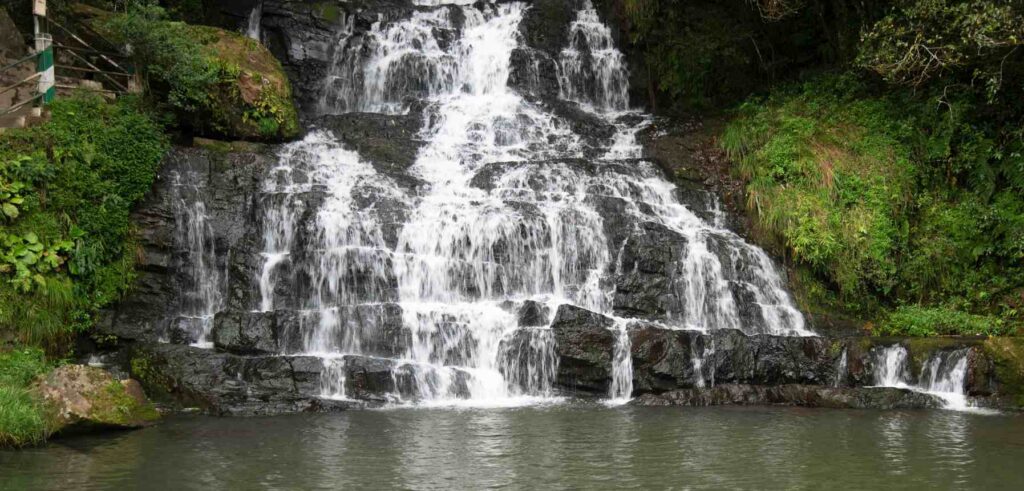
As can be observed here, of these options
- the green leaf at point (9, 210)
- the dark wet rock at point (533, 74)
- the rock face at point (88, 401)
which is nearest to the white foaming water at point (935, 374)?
the rock face at point (88, 401)

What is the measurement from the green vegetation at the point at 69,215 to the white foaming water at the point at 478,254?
2.54 metres

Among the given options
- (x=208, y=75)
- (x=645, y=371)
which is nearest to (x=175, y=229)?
(x=208, y=75)

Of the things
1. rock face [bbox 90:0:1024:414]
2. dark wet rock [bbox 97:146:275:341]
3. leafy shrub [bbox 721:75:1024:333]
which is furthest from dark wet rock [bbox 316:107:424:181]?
leafy shrub [bbox 721:75:1024:333]

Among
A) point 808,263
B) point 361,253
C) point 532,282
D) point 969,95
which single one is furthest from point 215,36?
point 969,95

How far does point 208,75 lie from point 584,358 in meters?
10.2

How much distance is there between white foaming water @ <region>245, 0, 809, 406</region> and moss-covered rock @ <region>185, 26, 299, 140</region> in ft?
2.66

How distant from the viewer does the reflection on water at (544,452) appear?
330 inches

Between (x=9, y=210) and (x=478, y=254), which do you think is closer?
(x=9, y=210)

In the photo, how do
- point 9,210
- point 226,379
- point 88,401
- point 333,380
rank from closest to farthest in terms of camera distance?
point 88,401 < point 226,379 < point 333,380 < point 9,210

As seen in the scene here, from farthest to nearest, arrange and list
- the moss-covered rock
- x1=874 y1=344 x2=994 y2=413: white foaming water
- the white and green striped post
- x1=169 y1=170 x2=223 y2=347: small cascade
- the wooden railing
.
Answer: the moss-covered rock
x1=169 y1=170 x2=223 y2=347: small cascade
the white and green striped post
the wooden railing
x1=874 y1=344 x2=994 y2=413: white foaming water

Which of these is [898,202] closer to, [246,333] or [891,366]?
[891,366]

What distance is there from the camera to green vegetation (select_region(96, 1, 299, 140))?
17.6m

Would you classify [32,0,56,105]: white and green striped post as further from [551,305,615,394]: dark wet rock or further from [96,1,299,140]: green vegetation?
[551,305,615,394]: dark wet rock

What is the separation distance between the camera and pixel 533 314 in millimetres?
14922
